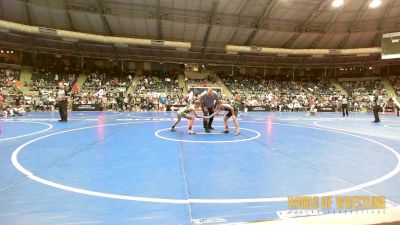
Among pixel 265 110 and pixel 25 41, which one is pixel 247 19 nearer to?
pixel 265 110

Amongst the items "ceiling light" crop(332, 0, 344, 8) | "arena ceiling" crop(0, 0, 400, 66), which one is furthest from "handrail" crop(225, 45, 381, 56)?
"ceiling light" crop(332, 0, 344, 8)

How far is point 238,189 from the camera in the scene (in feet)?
13.8

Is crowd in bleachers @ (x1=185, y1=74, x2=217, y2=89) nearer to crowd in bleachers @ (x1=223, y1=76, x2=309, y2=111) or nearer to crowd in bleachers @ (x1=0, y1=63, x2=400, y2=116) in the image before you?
crowd in bleachers @ (x1=0, y1=63, x2=400, y2=116)

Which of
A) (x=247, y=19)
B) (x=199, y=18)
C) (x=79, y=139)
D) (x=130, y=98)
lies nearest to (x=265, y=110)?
(x=247, y=19)

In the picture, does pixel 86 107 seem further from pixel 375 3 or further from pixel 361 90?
pixel 361 90

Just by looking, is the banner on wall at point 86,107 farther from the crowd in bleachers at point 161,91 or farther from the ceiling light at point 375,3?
the ceiling light at point 375,3

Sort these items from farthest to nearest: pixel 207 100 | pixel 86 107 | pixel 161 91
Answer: pixel 161 91
pixel 86 107
pixel 207 100

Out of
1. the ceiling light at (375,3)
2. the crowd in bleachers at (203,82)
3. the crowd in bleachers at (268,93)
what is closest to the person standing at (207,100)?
the crowd in bleachers at (268,93)

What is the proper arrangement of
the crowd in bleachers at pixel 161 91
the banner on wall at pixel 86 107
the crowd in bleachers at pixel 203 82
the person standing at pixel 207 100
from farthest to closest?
the crowd in bleachers at pixel 203 82 → the crowd in bleachers at pixel 161 91 → the banner on wall at pixel 86 107 → the person standing at pixel 207 100

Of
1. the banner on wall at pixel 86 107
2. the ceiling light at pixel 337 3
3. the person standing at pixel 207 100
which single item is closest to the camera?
the person standing at pixel 207 100

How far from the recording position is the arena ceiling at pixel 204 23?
88.1ft

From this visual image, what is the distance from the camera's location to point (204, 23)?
1163 inches

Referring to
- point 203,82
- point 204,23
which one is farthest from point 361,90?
point 204,23

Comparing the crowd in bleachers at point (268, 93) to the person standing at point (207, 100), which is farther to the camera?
the crowd in bleachers at point (268, 93)
